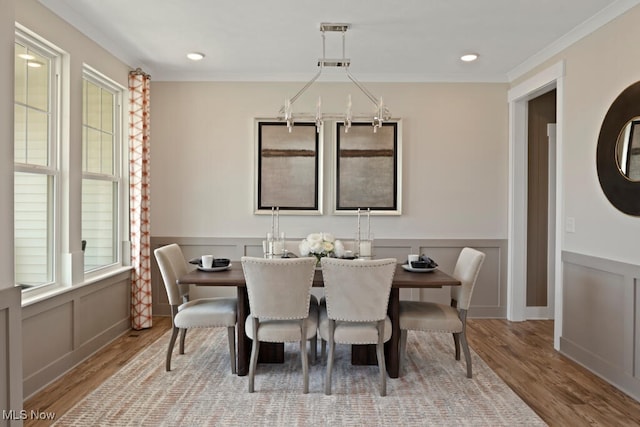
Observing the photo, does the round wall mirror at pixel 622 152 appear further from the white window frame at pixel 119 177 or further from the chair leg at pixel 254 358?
the white window frame at pixel 119 177

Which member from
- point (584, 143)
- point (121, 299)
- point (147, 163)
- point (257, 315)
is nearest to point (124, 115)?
point (147, 163)

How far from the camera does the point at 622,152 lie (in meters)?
3.00

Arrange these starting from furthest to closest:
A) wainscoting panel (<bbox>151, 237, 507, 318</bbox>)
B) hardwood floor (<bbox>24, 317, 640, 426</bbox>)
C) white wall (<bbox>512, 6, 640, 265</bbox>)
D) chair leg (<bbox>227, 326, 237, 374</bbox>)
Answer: wainscoting panel (<bbox>151, 237, 507, 318</bbox>) < chair leg (<bbox>227, 326, 237, 374</bbox>) < white wall (<bbox>512, 6, 640, 265</bbox>) < hardwood floor (<bbox>24, 317, 640, 426</bbox>)

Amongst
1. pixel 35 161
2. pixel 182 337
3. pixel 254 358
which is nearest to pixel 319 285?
pixel 254 358

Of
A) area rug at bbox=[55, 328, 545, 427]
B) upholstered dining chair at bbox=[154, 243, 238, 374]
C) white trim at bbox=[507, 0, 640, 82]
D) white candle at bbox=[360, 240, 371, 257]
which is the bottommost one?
area rug at bbox=[55, 328, 545, 427]

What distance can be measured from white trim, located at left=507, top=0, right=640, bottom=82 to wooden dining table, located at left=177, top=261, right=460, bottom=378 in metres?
2.21

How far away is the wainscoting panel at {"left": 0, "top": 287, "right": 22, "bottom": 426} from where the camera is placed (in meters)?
2.07

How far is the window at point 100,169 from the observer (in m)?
3.69

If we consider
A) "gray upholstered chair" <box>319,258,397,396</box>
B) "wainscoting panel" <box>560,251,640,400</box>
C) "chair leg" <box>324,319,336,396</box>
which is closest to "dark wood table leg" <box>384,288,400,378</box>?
"gray upholstered chair" <box>319,258,397,396</box>

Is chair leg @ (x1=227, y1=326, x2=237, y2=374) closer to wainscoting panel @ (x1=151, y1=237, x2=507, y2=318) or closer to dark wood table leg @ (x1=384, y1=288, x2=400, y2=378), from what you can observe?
dark wood table leg @ (x1=384, y1=288, x2=400, y2=378)

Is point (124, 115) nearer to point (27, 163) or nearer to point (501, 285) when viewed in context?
point (27, 163)

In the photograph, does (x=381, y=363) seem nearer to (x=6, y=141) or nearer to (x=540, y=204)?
(x=6, y=141)

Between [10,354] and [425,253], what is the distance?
12.5ft

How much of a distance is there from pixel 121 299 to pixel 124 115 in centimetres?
181
